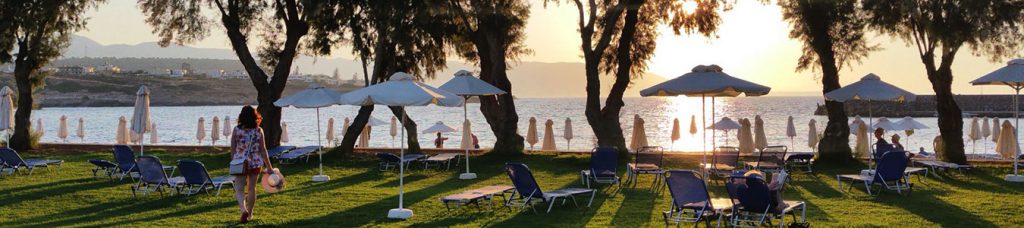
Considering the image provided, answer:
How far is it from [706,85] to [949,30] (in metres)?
6.63

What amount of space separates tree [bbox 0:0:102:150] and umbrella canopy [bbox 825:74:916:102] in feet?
62.7

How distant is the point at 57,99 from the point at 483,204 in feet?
456

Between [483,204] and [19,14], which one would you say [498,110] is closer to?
[483,204]

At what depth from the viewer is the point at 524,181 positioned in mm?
11727

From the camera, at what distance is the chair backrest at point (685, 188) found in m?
10.3

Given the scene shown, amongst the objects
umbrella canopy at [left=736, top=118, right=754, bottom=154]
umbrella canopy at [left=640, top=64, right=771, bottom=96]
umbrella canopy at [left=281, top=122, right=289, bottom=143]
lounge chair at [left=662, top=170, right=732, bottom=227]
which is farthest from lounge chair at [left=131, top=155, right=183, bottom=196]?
umbrella canopy at [left=281, top=122, right=289, bottom=143]

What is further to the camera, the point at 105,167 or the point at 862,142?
the point at 862,142

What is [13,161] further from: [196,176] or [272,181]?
[272,181]

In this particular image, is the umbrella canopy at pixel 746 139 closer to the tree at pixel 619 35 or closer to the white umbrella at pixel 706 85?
the tree at pixel 619 35

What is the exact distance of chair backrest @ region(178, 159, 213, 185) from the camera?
12953 mm

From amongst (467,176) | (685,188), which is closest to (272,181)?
(685,188)

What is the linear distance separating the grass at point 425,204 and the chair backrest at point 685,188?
0.47 meters

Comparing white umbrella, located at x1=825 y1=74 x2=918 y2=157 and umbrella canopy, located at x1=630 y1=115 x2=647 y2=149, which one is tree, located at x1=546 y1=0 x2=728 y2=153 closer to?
umbrella canopy, located at x1=630 y1=115 x2=647 y2=149

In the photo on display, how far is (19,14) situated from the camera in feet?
77.6
